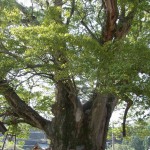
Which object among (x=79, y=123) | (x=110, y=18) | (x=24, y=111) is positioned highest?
(x=110, y=18)

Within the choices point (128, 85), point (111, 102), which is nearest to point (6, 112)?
point (111, 102)

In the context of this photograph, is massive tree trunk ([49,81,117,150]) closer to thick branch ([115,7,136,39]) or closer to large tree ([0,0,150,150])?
large tree ([0,0,150,150])

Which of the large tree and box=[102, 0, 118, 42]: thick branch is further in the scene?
box=[102, 0, 118, 42]: thick branch

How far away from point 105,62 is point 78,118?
247cm

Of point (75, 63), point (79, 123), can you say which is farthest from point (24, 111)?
point (75, 63)

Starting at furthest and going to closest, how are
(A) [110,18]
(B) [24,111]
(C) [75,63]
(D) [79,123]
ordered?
(B) [24,111] < (D) [79,123] < (A) [110,18] < (C) [75,63]

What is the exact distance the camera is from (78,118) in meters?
6.93

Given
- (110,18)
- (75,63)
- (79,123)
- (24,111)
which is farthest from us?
(24,111)

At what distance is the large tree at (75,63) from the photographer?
475 cm

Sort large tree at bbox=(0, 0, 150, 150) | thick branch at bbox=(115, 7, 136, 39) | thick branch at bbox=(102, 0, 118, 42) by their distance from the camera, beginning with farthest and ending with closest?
thick branch at bbox=(115, 7, 136, 39)
thick branch at bbox=(102, 0, 118, 42)
large tree at bbox=(0, 0, 150, 150)

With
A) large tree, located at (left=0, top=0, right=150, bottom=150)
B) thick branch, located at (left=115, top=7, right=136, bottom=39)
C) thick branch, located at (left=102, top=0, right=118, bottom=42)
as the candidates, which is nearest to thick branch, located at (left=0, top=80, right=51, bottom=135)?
large tree, located at (left=0, top=0, right=150, bottom=150)

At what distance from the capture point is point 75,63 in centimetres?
503

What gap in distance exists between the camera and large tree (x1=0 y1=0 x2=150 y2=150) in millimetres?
4746

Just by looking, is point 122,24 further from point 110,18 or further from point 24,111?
point 24,111
